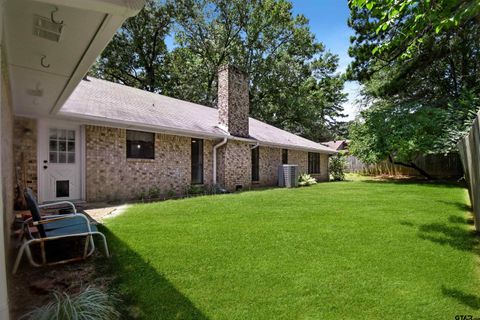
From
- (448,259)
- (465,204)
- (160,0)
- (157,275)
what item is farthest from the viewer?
(160,0)

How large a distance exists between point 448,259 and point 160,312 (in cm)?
408

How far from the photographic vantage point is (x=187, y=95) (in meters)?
25.6

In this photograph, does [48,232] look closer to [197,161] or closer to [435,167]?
[197,161]

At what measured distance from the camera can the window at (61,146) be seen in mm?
7805

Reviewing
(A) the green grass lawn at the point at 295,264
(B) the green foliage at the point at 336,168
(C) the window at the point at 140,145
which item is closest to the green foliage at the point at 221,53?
(B) the green foliage at the point at 336,168

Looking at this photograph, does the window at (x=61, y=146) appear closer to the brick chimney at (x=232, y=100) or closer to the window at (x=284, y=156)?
the brick chimney at (x=232, y=100)

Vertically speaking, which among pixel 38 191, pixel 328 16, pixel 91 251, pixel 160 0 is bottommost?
pixel 91 251

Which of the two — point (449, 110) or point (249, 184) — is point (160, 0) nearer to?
point (249, 184)

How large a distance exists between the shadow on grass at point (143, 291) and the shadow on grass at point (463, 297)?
2.70 metres

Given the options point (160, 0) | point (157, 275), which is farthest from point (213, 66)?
point (157, 275)

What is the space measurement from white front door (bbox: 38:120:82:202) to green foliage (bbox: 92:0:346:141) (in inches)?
718

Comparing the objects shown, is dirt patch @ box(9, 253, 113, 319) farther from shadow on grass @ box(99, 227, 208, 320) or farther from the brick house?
the brick house

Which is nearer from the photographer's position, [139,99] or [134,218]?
[134,218]

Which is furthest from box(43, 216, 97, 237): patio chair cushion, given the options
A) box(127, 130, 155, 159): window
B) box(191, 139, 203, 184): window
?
box(191, 139, 203, 184): window
